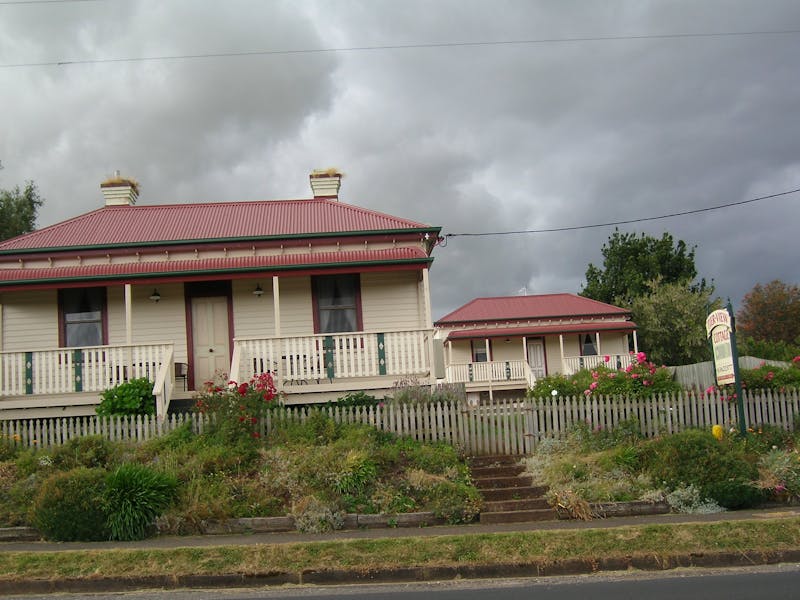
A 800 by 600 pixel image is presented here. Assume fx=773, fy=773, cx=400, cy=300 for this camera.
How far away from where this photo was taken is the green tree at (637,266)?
49.2m

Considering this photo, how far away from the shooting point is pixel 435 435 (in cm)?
1445

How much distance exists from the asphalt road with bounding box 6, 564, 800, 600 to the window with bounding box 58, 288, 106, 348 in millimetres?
10573

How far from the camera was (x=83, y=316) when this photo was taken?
18.6 m

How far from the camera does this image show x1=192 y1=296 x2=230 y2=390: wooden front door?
18375 mm

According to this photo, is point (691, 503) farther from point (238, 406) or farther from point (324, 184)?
point (324, 184)

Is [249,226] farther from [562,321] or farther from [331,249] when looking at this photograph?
[562,321]

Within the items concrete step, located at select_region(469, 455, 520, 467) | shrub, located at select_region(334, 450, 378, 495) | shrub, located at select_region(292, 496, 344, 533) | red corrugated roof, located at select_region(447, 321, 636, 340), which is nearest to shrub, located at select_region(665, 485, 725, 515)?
concrete step, located at select_region(469, 455, 520, 467)

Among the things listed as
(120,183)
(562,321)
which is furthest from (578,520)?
(562,321)

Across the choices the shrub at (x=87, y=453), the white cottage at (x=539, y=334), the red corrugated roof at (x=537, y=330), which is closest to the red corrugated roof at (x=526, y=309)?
the white cottage at (x=539, y=334)

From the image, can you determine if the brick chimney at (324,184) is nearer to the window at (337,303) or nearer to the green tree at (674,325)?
the window at (337,303)

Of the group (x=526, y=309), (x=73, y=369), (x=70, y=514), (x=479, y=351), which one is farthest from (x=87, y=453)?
(x=526, y=309)

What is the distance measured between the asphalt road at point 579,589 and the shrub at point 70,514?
218 cm

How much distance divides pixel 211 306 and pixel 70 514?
8289mm

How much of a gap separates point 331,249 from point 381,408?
4859 millimetres
